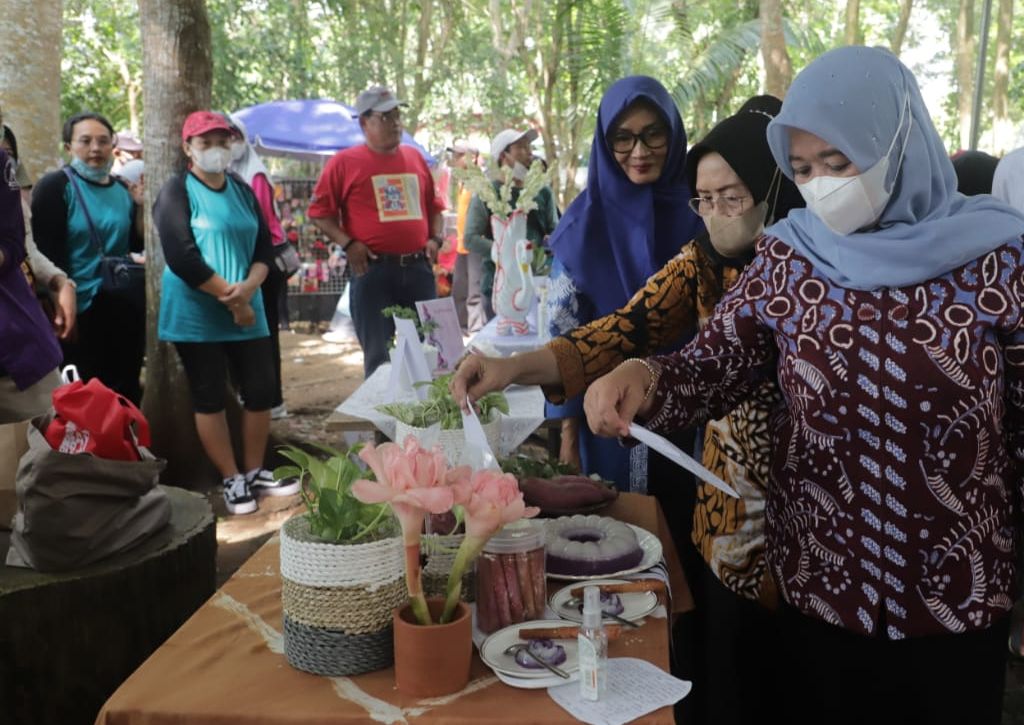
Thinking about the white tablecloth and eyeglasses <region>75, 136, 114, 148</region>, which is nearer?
the white tablecloth

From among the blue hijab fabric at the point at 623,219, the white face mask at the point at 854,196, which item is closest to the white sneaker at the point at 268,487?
the blue hijab fabric at the point at 623,219

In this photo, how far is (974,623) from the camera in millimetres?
1346

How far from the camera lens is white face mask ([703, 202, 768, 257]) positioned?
1.79 metres

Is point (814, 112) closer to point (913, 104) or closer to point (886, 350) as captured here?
point (913, 104)

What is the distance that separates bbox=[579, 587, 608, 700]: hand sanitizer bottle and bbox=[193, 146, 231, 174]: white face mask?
10.5ft

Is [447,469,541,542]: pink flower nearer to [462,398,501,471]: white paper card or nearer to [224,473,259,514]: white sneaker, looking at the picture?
[462,398,501,471]: white paper card

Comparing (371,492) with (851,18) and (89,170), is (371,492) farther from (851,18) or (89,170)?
(851,18)

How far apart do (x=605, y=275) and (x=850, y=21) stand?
38.8ft

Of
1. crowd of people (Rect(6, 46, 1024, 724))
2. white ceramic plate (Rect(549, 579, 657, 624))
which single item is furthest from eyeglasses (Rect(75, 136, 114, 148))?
white ceramic plate (Rect(549, 579, 657, 624))

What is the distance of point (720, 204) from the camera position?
1.83 meters

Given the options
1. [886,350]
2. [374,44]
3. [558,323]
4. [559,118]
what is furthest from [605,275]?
[374,44]

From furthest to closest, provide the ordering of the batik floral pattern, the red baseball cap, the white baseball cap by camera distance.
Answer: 1. the white baseball cap
2. the red baseball cap
3. the batik floral pattern

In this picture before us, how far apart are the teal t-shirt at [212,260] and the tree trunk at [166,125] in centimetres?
33

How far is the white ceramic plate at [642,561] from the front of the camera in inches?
59.2
